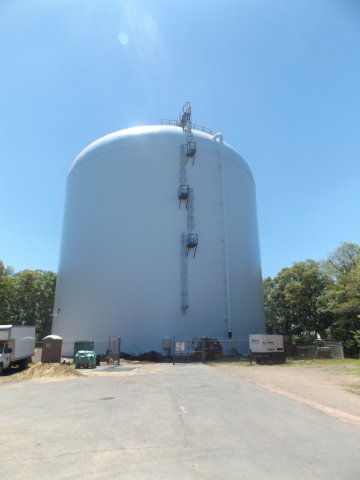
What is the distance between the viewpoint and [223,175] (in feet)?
140

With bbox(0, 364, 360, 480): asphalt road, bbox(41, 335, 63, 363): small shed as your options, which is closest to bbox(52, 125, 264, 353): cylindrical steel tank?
bbox(41, 335, 63, 363): small shed

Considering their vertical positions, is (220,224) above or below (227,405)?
above

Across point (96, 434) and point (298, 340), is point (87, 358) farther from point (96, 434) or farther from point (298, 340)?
point (298, 340)

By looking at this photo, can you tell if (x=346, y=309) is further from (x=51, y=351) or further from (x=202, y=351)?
(x=51, y=351)

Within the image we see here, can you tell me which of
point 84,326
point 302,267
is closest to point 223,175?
point 302,267

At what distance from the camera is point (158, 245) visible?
37.8 meters

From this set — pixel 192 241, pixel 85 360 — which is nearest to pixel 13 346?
pixel 85 360

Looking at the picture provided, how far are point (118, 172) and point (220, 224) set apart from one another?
11.4 m

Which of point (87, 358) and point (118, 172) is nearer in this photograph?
point (87, 358)

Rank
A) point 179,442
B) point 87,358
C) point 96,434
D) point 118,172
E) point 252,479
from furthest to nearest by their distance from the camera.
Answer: point 118,172, point 87,358, point 96,434, point 179,442, point 252,479

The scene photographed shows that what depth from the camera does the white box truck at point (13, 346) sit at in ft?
80.4

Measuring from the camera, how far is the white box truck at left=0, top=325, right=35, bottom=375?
2452 cm

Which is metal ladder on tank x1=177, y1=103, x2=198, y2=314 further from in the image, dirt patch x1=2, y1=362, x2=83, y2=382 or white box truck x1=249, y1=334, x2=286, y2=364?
dirt patch x1=2, y1=362, x2=83, y2=382

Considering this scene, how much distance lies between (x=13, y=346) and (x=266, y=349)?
17662 millimetres
